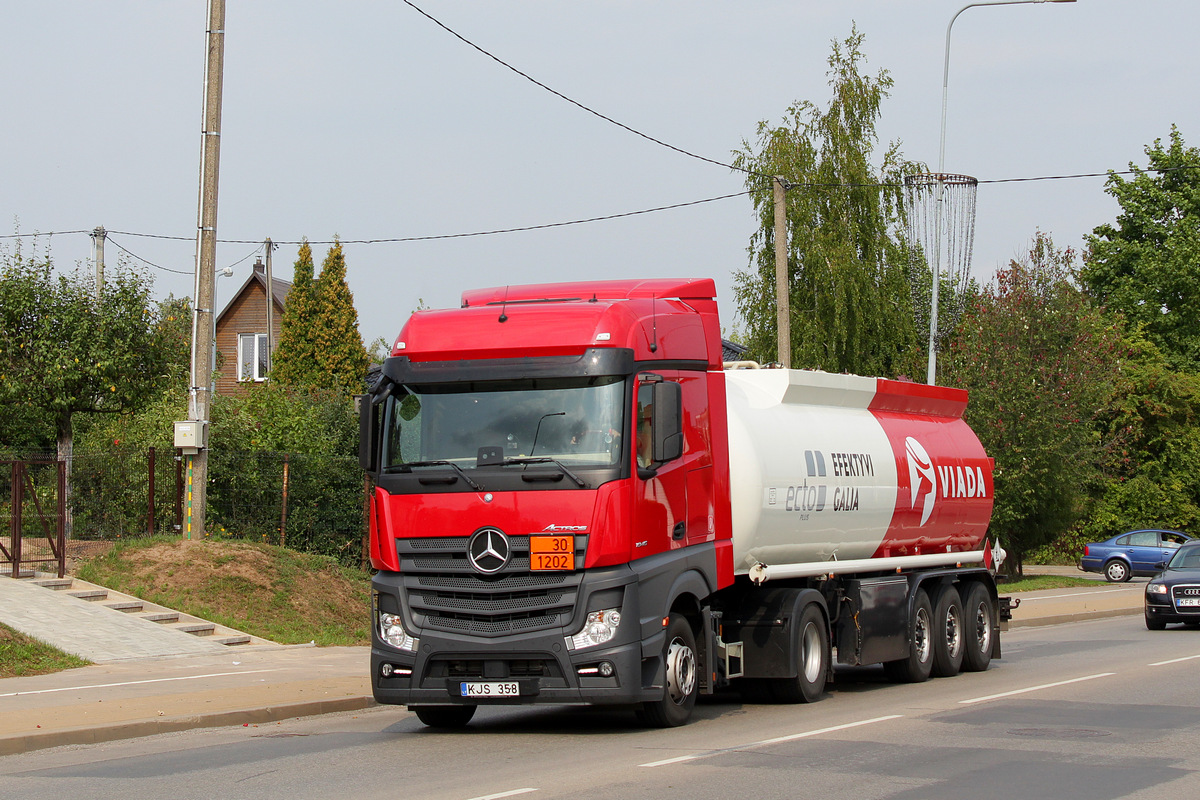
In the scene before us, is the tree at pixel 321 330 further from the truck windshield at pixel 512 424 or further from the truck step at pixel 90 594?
the truck windshield at pixel 512 424

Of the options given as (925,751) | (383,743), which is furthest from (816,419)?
(383,743)

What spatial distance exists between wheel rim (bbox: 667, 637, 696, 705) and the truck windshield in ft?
5.99

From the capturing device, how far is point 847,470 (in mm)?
14633

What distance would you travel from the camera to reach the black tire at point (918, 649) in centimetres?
1569

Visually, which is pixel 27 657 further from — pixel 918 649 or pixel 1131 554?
pixel 1131 554

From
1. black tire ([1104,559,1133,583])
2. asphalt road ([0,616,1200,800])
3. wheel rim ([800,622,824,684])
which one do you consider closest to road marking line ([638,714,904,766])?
asphalt road ([0,616,1200,800])

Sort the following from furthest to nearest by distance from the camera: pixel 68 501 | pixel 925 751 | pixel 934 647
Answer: pixel 68 501
pixel 934 647
pixel 925 751

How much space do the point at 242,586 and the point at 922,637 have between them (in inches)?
374

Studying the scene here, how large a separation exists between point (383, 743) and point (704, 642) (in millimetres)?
2871

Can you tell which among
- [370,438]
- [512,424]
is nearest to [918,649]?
[512,424]

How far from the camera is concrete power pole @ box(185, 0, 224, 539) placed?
19297 millimetres

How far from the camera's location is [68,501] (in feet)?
69.1

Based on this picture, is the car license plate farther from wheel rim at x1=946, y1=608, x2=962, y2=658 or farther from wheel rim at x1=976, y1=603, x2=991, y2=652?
wheel rim at x1=976, y1=603, x2=991, y2=652

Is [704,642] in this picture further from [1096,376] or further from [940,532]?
[1096,376]
